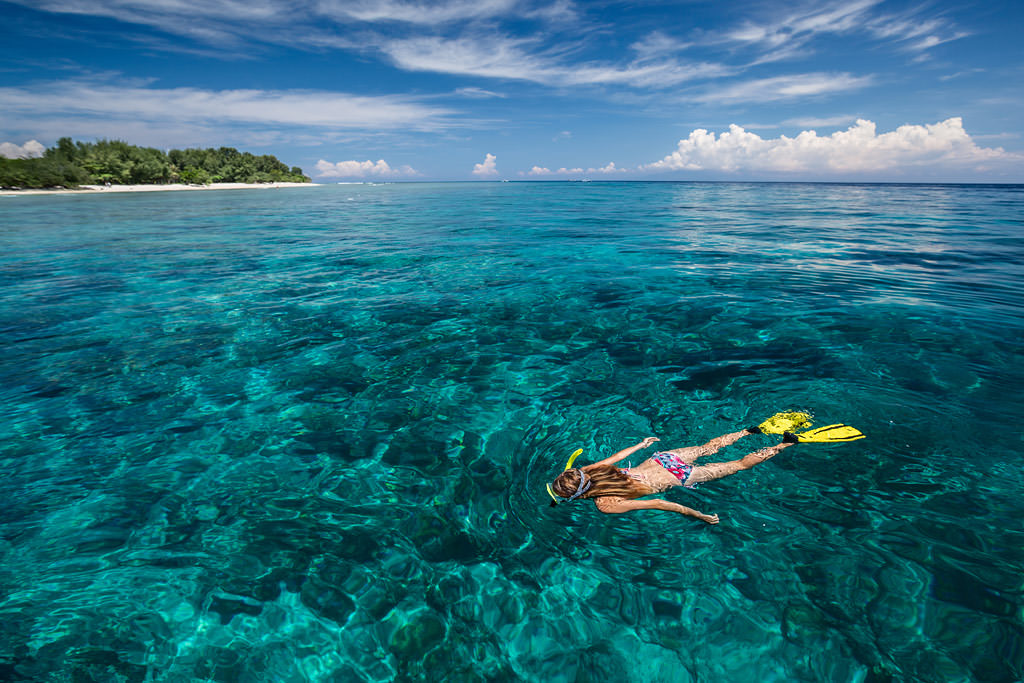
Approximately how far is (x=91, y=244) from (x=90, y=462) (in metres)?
30.1

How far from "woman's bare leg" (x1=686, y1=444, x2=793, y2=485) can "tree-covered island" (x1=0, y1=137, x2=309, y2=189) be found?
139373mm

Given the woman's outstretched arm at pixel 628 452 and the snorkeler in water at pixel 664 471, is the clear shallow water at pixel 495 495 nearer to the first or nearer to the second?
the snorkeler in water at pixel 664 471

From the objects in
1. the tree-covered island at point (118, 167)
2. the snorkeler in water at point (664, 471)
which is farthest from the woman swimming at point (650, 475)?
the tree-covered island at point (118, 167)

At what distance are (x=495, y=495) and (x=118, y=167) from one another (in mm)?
154093

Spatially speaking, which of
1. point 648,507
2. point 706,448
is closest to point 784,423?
point 706,448

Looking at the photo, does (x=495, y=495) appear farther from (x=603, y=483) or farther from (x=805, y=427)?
(x=805, y=427)

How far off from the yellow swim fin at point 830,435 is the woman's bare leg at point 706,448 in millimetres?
830

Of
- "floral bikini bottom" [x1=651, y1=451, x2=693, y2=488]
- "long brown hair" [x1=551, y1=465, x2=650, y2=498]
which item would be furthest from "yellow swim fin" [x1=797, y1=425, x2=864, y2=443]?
"long brown hair" [x1=551, y1=465, x2=650, y2=498]

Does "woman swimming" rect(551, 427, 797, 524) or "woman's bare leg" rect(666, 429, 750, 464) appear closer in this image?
"woman swimming" rect(551, 427, 797, 524)

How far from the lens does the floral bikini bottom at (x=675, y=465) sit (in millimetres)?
5996

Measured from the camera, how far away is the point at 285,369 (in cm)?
994

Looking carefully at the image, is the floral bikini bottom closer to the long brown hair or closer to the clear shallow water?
the clear shallow water

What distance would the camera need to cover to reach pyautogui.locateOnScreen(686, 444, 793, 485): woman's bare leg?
610cm

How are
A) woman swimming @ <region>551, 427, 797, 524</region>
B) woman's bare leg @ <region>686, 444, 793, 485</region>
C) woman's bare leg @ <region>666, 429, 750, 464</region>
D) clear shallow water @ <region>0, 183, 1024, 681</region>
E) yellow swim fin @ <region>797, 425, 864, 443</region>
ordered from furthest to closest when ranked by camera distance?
yellow swim fin @ <region>797, 425, 864, 443</region> → woman's bare leg @ <region>666, 429, 750, 464</region> → woman's bare leg @ <region>686, 444, 793, 485</region> → woman swimming @ <region>551, 427, 797, 524</region> → clear shallow water @ <region>0, 183, 1024, 681</region>
